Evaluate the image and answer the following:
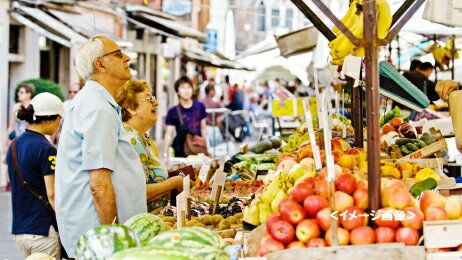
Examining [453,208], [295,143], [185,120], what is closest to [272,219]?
[453,208]

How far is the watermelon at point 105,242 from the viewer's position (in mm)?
2957

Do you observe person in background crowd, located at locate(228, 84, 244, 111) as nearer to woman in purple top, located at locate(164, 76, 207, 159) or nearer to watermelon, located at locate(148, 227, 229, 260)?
woman in purple top, located at locate(164, 76, 207, 159)

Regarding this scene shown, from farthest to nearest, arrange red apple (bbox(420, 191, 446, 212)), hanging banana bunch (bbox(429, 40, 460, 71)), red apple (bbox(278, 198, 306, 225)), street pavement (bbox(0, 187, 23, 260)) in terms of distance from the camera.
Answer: hanging banana bunch (bbox(429, 40, 460, 71)), street pavement (bbox(0, 187, 23, 260)), red apple (bbox(420, 191, 446, 212)), red apple (bbox(278, 198, 306, 225))

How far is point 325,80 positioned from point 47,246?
10629mm

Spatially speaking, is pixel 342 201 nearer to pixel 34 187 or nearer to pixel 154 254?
pixel 154 254

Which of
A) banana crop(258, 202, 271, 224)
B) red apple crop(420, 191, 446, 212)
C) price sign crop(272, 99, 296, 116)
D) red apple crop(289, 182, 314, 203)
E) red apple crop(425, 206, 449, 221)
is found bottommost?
banana crop(258, 202, 271, 224)

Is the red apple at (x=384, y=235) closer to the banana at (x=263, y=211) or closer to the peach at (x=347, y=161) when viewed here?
the banana at (x=263, y=211)

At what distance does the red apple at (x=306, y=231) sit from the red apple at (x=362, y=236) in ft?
0.52

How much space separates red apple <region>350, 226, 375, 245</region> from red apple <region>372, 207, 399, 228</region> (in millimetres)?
78

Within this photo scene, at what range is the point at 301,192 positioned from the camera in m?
Answer: 3.34

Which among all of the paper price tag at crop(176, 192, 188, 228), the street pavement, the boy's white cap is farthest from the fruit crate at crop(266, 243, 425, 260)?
the street pavement

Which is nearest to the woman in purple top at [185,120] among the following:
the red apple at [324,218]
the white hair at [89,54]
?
the white hair at [89,54]

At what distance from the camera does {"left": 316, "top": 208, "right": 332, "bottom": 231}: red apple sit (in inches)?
123

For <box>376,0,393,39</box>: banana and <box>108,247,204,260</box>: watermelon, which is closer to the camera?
<box>108,247,204,260</box>: watermelon
